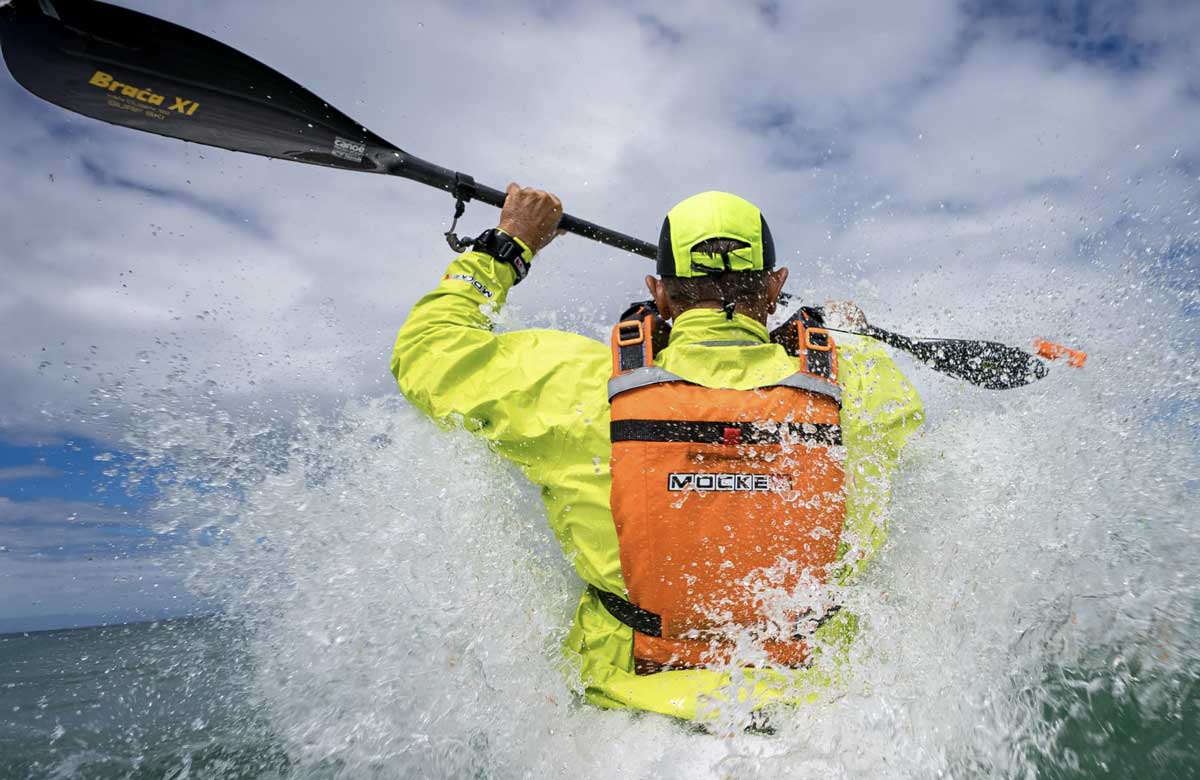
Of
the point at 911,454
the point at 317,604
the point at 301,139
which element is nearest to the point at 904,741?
the point at 911,454

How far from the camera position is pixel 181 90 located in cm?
420

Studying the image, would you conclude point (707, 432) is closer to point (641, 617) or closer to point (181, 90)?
point (641, 617)

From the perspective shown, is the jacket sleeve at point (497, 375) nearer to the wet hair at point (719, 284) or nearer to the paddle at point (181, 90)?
the wet hair at point (719, 284)

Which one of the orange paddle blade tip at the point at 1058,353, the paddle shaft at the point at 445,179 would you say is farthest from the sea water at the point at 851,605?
the paddle shaft at the point at 445,179

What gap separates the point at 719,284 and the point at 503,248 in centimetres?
103

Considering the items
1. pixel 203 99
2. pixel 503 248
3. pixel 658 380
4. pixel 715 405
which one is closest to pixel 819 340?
pixel 715 405

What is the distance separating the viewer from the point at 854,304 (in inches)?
150

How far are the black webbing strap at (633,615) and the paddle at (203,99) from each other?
95.9 inches

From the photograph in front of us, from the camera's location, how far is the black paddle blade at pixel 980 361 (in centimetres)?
383

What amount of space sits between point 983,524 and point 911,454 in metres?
0.42

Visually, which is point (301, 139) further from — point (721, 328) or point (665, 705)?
point (665, 705)

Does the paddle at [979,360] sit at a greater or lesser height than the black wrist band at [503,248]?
lesser

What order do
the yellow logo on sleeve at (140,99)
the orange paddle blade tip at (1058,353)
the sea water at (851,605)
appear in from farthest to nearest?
the yellow logo on sleeve at (140,99) → the orange paddle blade tip at (1058,353) → the sea water at (851,605)

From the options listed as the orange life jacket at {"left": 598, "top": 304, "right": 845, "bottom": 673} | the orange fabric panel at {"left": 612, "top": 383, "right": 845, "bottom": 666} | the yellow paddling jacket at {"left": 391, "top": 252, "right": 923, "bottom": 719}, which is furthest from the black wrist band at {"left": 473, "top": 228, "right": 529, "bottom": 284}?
the orange fabric panel at {"left": 612, "top": 383, "right": 845, "bottom": 666}
